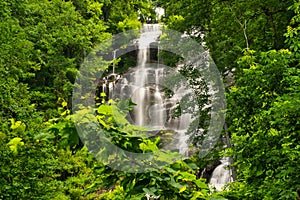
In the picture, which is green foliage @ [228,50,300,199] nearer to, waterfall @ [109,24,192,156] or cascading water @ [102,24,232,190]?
cascading water @ [102,24,232,190]

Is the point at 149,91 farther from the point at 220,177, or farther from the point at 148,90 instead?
the point at 220,177

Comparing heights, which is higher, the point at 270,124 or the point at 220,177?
the point at 270,124

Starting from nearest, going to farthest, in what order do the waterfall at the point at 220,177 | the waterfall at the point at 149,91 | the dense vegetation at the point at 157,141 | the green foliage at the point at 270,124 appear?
the dense vegetation at the point at 157,141 < the green foliage at the point at 270,124 < the waterfall at the point at 220,177 < the waterfall at the point at 149,91

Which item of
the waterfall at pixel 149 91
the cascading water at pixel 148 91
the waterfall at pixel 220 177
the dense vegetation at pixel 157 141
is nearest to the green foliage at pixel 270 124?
the dense vegetation at pixel 157 141

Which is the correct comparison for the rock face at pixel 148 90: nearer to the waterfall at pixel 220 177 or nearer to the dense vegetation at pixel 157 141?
the waterfall at pixel 220 177

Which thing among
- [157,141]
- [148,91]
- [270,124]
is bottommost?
[157,141]

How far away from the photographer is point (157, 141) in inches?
78.4

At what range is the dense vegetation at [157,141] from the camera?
6.40 ft

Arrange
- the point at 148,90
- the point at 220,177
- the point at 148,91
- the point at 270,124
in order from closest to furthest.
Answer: the point at 270,124 → the point at 220,177 → the point at 148,91 → the point at 148,90

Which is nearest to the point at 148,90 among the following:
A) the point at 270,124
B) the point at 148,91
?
the point at 148,91

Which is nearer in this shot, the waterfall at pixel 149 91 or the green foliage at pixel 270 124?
the green foliage at pixel 270 124

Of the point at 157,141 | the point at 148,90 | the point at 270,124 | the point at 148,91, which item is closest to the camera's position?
the point at 157,141

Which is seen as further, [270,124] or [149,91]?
[149,91]

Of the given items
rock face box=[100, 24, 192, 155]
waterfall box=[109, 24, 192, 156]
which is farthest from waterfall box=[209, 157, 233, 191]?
waterfall box=[109, 24, 192, 156]
